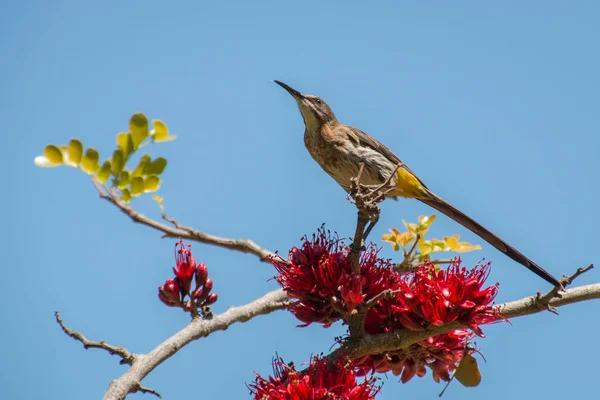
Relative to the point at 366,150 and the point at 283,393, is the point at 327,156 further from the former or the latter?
the point at 283,393

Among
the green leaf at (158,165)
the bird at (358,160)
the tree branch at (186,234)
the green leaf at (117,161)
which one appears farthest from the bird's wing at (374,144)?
the green leaf at (117,161)

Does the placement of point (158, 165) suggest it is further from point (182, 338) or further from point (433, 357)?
point (433, 357)

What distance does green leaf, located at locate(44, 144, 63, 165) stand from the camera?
3.27 metres

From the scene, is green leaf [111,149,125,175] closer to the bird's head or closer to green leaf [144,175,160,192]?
green leaf [144,175,160,192]

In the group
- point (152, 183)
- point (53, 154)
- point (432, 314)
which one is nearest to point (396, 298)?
point (432, 314)

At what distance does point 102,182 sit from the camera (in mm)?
3301

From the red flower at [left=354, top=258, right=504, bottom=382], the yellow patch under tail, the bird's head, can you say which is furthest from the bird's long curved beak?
the red flower at [left=354, top=258, right=504, bottom=382]

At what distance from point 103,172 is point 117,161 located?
0.28 ft

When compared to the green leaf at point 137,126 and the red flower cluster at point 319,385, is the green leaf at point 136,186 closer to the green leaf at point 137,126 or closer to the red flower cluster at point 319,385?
the green leaf at point 137,126

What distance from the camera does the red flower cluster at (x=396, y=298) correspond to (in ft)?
10.6

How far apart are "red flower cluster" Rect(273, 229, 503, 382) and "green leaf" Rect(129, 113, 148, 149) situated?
96cm

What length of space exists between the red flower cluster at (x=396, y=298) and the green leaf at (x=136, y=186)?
A: 790 mm

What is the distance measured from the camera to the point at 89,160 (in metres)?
3.28

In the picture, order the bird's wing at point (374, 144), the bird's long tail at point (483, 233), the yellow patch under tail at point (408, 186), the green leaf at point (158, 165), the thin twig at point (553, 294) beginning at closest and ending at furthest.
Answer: the thin twig at point (553, 294)
the green leaf at point (158, 165)
the bird's long tail at point (483, 233)
the yellow patch under tail at point (408, 186)
the bird's wing at point (374, 144)
